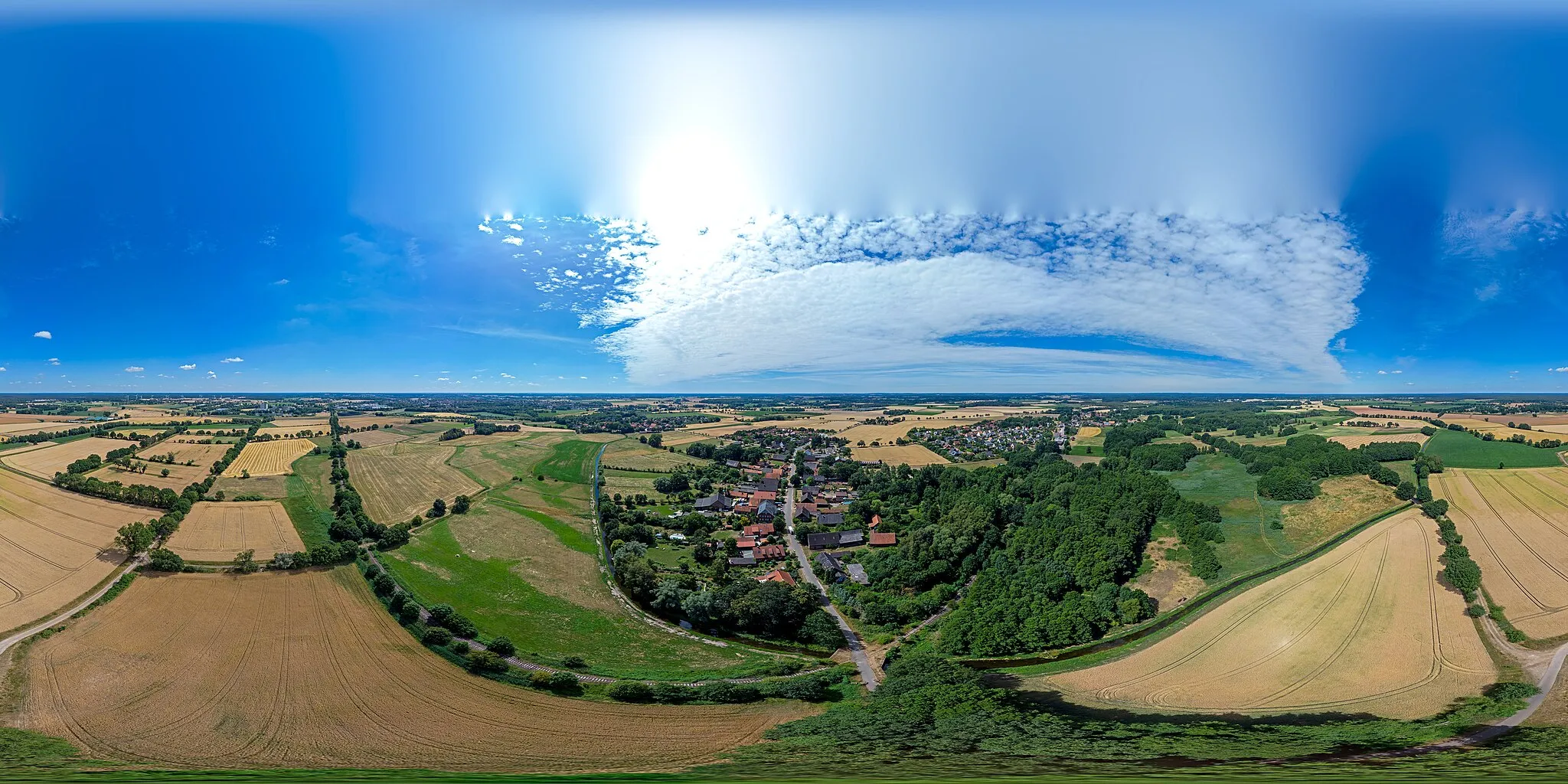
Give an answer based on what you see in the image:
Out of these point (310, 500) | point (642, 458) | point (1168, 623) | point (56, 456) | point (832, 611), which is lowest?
point (832, 611)

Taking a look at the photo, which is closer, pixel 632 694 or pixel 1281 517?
pixel 632 694

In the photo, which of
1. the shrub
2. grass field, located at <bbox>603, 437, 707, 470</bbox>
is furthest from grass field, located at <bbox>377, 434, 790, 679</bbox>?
grass field, located at <bbox>603, 437, 707, 470</bbox>

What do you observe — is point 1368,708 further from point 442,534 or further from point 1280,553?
point 442,534

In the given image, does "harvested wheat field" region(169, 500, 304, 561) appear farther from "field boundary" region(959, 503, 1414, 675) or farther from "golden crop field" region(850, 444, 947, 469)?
"golden crop field" region(850, 444, 947, 469)

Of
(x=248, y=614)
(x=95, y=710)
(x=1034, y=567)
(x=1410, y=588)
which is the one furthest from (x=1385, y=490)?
(x=248, y=614)

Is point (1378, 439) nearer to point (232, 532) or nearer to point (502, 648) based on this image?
point (502, 648)

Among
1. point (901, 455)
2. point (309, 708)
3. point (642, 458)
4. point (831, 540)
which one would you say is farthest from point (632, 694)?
point (901, 455)
